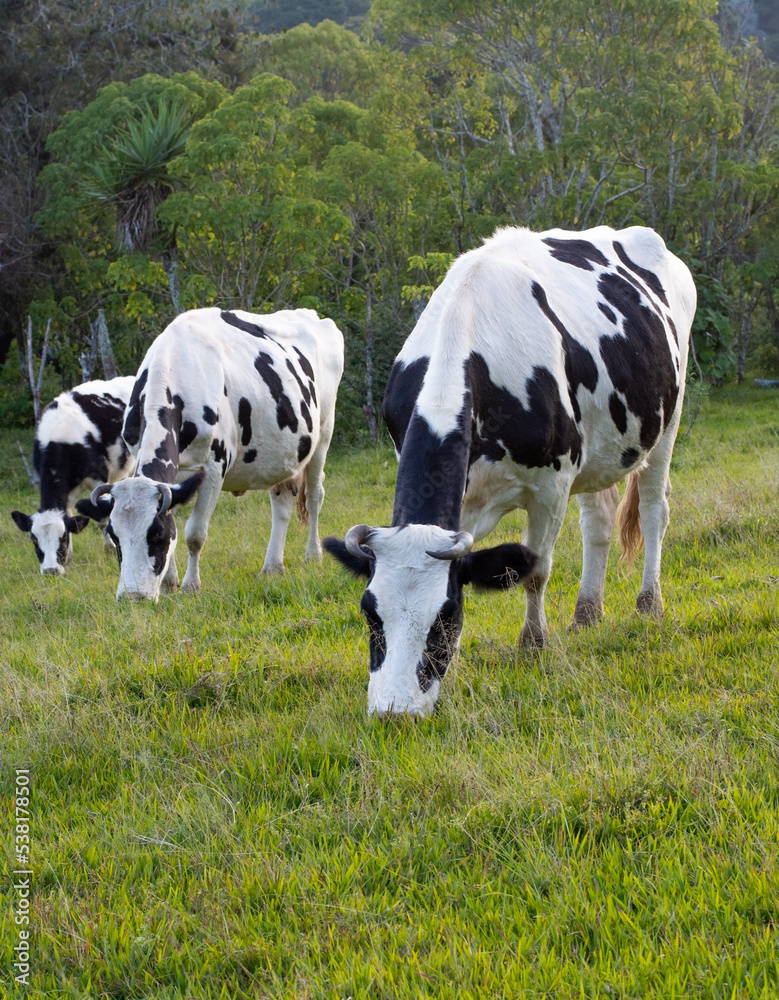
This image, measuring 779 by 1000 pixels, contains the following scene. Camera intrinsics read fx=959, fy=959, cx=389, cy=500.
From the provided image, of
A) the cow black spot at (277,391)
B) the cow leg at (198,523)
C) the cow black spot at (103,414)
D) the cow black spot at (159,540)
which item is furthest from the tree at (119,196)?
the cow black spot at (159,540)

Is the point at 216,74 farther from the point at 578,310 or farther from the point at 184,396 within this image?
the point at 578,310

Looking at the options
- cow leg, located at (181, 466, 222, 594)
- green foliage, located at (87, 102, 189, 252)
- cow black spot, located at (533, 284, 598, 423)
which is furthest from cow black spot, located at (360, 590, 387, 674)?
green foliage, located at (87, 102, 189, 252)

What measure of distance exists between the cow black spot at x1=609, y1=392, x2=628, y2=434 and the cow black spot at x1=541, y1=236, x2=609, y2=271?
1.03 m

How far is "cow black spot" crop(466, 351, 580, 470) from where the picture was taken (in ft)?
15.8

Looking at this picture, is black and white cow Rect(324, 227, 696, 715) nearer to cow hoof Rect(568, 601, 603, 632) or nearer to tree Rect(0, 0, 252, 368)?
cow hoof Rect(568, 601, 603, 632)

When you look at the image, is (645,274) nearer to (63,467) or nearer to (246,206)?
(63,467)

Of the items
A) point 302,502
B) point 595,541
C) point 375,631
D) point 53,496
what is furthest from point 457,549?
point 53,496

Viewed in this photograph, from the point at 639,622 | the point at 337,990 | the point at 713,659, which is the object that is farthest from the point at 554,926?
the point at 639,622

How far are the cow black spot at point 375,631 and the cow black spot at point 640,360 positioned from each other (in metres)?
2.45

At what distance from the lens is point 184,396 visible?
823 centimetres

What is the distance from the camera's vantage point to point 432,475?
4.45 m

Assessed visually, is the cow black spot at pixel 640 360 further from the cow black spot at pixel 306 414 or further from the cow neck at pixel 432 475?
the cow black spot at pixel 306 414

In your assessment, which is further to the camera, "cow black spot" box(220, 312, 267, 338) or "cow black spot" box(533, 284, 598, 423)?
"cow black spot" box(220, 312, 267, 338)

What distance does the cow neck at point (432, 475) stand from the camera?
14.4 feet
